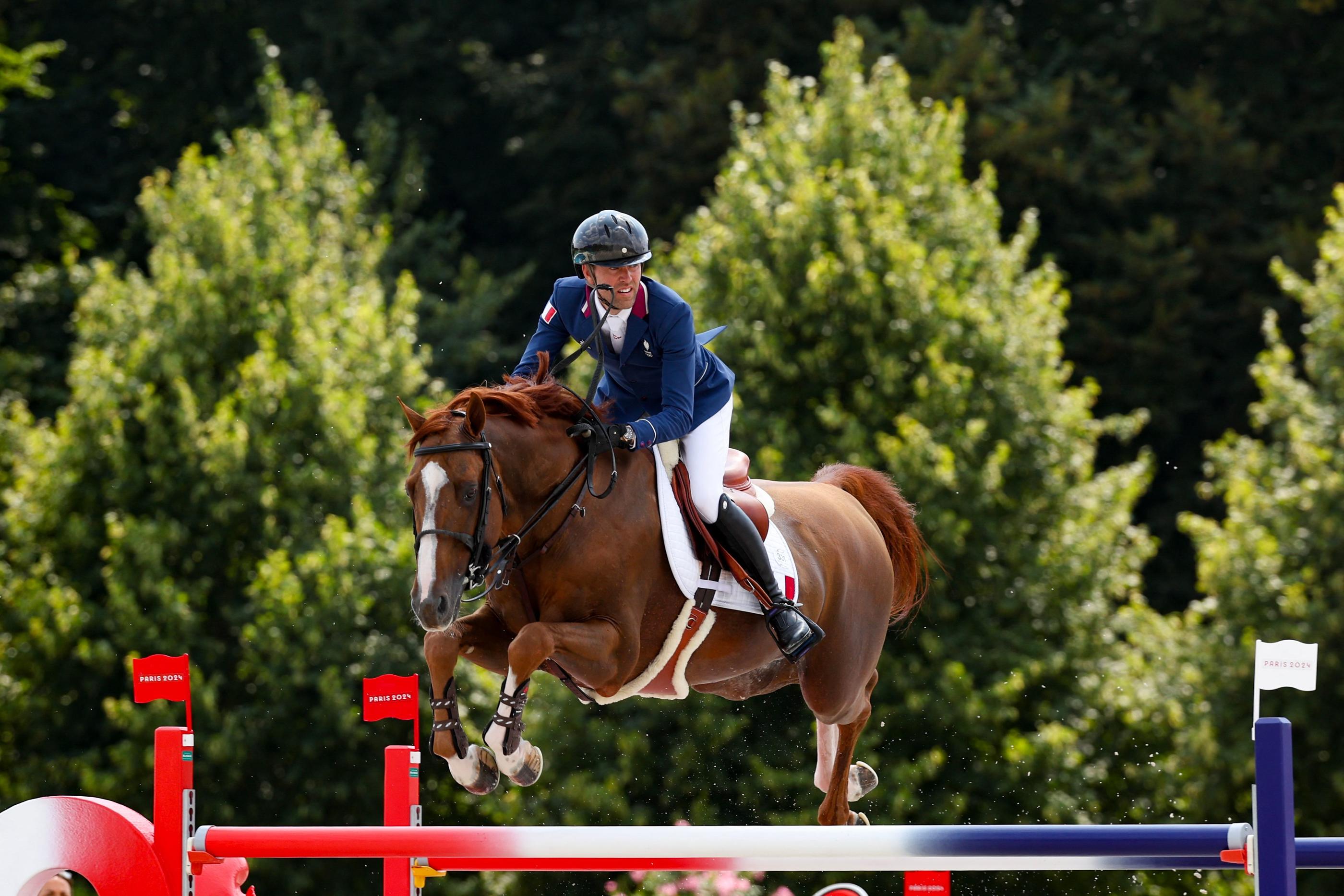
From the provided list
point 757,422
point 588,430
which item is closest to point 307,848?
point 588,430

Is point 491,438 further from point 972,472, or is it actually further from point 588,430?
point 972,472

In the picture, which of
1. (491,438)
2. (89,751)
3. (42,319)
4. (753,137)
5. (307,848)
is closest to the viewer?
(307,848)

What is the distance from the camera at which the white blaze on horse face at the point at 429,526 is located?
455 cm

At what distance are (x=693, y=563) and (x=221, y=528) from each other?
33.1ft

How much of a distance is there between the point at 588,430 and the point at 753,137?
1159 cm

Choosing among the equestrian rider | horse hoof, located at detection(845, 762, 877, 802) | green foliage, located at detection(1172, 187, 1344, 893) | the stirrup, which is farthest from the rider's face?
green foliage, located at detection(1172, 187, 1344, 893)

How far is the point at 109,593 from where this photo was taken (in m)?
14.2

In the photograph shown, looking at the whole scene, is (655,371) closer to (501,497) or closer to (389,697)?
(501,497)

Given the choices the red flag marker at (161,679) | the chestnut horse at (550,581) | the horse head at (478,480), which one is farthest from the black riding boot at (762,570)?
the red flag marker at (161,679)

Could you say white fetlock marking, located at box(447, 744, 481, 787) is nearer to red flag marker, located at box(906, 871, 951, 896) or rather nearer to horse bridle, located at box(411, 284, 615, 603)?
horse bridle, located at box(411, 284, 615, 603)

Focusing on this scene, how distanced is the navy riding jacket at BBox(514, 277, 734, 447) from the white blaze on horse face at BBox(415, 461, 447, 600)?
74 cm

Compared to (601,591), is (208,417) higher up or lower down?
higher up

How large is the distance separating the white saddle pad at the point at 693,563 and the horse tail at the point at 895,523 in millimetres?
1102

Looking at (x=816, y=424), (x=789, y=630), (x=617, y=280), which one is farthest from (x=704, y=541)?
(x=816, y=424)
